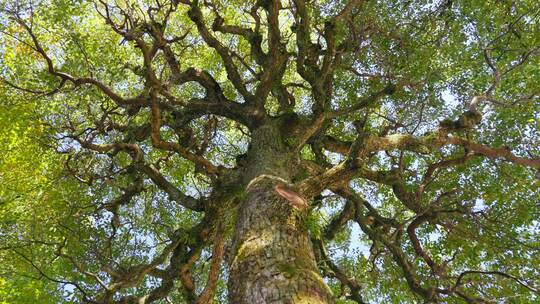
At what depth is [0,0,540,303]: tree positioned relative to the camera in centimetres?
705

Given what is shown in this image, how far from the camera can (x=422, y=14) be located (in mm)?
9828

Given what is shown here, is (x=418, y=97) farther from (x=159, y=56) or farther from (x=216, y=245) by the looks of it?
(x=159, y=56)

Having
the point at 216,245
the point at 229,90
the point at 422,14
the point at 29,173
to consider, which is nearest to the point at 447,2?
the point at 422,14

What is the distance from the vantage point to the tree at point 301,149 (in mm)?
7051

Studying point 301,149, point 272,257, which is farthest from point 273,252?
point 301,149

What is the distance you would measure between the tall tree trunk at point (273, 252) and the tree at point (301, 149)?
169 mm

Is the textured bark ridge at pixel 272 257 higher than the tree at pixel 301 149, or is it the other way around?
the tree at pixel 301 149

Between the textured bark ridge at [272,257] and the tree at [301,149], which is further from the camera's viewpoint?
the tree at [301,149]

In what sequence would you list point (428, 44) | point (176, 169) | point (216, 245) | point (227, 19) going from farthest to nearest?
point (227, 19), point (176, 169), point (428, 44), point (216, 245)

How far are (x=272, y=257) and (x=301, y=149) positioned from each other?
14.6ft

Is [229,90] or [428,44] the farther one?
[229,90]

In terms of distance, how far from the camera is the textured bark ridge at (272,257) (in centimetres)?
386

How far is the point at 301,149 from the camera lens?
8.58 metres

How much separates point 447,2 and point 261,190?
6.52m
